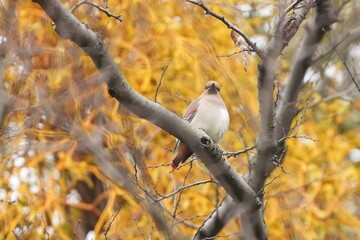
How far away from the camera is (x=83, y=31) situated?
6.27ft

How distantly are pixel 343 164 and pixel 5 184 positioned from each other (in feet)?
6.53

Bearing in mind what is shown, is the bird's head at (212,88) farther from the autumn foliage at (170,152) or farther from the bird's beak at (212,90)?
the autumn foliage at (170,152)

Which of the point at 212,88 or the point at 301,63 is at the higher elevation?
the point at 212,88

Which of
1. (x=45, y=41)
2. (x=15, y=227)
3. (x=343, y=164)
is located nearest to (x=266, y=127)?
(x=45, y=41)

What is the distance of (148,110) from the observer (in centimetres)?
207

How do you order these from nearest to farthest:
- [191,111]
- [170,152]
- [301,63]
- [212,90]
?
[301,63] → [191,111] → [212,90] → [170,152]

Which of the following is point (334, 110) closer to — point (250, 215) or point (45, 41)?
point (45, 41)

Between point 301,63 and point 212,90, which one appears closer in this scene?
point 301,63

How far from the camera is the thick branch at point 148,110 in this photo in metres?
1.88

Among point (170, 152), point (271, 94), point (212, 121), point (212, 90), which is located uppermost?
point (170, 152)

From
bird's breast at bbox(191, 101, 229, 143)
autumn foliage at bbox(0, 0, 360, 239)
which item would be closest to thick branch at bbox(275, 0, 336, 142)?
bird's breast at bbox(191, 101, 229, 143)

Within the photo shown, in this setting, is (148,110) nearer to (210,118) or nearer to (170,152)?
(210,118)

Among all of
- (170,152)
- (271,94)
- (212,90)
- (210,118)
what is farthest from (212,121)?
(170,152)

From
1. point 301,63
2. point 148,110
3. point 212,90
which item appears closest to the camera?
point 148,110
